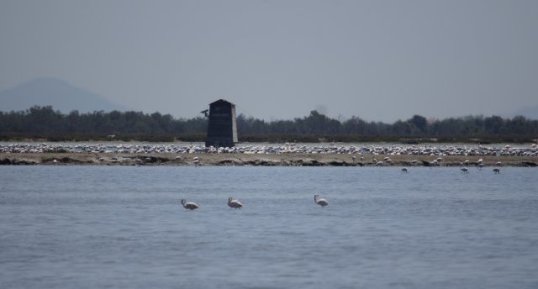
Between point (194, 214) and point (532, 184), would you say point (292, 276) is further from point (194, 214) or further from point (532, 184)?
point (532, 184)

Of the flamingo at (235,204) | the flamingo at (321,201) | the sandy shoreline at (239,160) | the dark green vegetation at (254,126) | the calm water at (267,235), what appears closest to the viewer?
the calm water at (267,235)

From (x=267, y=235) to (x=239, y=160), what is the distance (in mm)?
38084

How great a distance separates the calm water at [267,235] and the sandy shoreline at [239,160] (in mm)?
14411

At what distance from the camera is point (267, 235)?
27656 millimetres

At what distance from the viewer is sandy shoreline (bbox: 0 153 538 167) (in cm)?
6525

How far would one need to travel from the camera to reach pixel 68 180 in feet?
167

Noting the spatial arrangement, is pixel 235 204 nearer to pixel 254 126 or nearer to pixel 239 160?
pixel 239 160

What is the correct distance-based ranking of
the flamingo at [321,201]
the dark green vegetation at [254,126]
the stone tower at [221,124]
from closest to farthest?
1. the flamingo at [321,201]
2. the stone tower at [221,124]
3. the dark green vegetation at [254,126]

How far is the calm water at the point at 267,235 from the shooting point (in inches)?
832

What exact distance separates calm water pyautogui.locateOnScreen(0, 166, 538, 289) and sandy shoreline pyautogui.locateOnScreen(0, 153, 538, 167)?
14.4m

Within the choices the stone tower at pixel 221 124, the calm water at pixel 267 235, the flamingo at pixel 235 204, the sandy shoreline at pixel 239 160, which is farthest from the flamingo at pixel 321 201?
the stone tower at pixel 221 124

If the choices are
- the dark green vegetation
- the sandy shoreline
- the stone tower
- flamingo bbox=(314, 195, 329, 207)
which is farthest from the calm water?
the dark green vegetation

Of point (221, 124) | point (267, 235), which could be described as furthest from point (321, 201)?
point (221, 124)

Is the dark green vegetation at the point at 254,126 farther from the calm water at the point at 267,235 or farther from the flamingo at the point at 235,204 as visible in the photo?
the flamingo at the point at 235,204
